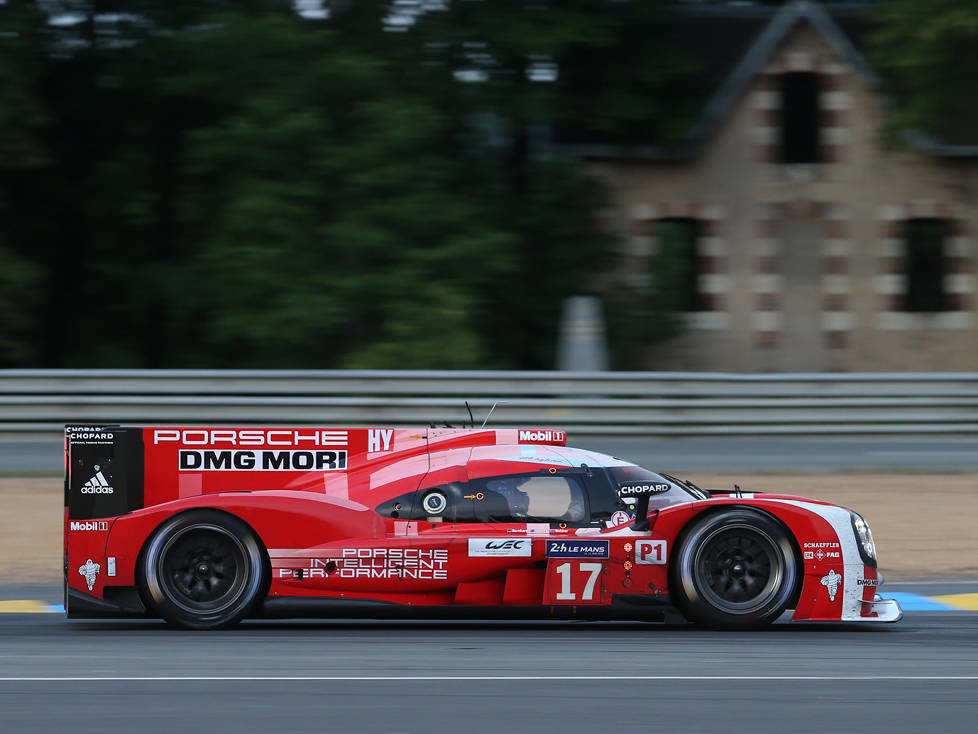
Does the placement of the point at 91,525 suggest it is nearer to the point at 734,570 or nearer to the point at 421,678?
the point at 421,678

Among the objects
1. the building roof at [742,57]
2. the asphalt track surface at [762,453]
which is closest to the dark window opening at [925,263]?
the building roof at [742,57]

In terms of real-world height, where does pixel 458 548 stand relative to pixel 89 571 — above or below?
above

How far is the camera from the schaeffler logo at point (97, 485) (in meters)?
7.88

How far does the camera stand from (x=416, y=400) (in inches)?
568

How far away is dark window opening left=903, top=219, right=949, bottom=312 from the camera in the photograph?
2261 cm

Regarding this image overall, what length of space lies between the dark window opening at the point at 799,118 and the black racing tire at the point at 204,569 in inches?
650

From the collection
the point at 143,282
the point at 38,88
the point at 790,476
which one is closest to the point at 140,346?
the point at 143,282

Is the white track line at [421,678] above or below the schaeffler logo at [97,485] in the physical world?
below

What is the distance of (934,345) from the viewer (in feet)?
74.1

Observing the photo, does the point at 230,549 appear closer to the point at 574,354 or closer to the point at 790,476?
the point at 790,476

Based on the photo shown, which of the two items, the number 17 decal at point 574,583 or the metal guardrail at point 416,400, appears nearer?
the number 17 decal at point 574,583

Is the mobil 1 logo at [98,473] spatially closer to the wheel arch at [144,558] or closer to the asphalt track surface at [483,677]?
the wheel arch at [144,558]

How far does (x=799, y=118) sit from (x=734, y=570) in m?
15.9

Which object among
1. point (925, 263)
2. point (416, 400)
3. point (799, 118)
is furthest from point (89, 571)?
point (925, 263)
